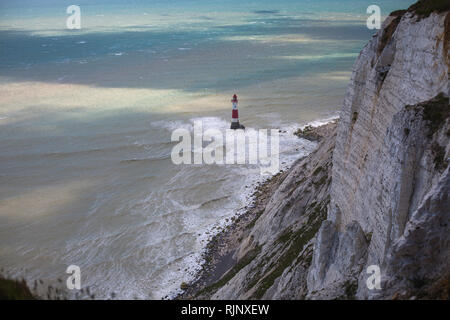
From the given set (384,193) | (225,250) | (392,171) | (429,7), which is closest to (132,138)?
(225,250)

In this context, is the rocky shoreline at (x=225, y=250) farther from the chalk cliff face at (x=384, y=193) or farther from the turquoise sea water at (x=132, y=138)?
the chalk cliff face at (x=384, y=193)

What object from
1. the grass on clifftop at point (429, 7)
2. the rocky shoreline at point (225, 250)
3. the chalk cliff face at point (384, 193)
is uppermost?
the grass on clifftop at point (429, 7)

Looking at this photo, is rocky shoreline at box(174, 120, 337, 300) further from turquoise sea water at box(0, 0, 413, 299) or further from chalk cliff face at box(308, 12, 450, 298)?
chalk cliff face at box(308, 12, 450, 298)

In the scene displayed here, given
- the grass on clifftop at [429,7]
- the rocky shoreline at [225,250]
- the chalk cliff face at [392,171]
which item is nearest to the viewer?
the chalk cliff face at [392,171]

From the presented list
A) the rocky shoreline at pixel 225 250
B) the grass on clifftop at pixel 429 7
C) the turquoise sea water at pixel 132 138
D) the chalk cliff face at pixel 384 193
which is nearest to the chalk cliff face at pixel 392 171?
the chalk cliff face at pixel 384 193

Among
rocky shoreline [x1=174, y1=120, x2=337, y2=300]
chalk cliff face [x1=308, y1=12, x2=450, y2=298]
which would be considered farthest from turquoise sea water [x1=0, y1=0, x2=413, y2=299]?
chalk cliff face [x1=308, y1=12, x2=450, y2=298]

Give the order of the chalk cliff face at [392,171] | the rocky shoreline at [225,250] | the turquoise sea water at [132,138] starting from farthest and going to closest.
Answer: the turquoise sea water at [132,138] → the rocky shoreline at [225,250] → the chalk cliff face at [392,171]
